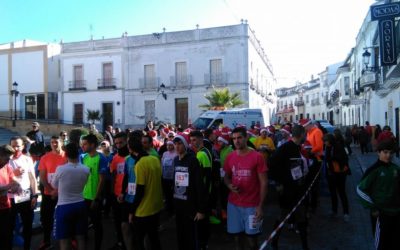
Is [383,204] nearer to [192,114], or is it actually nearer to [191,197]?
[191,197]

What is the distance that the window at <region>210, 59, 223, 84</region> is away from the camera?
31.1m

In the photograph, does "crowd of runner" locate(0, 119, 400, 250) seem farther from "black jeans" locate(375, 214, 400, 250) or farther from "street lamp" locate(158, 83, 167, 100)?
"street lamp" locate(158, 83, 167, 100)

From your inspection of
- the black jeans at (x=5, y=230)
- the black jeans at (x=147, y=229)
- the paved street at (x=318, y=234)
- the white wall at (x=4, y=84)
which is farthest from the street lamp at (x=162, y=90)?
the black jeans at (x=147, y=229)

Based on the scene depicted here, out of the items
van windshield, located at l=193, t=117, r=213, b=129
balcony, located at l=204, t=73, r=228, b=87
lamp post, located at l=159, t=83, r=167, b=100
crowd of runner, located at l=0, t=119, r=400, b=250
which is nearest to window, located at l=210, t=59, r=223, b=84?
balcony, located at l=204, t=73, r=228, b=87

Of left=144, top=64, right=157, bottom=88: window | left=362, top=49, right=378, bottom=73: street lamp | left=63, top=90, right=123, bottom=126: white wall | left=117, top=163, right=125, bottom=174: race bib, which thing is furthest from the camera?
left=63, top=90, right=123, bottom=126: white wall

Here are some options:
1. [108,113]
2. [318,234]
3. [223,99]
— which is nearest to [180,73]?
[223,99]

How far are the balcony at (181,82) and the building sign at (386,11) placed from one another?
Answer: 65.7 ft

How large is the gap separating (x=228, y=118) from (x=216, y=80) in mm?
11690

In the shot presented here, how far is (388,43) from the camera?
15.7 metres

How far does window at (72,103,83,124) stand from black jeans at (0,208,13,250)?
30.3 meters

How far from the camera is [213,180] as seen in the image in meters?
6.46

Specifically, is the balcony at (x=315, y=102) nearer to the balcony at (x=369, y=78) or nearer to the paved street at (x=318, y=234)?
the balcony at (x=369, y=78)

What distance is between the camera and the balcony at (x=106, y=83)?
1320 inches

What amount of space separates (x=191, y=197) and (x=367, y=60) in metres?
26.9
